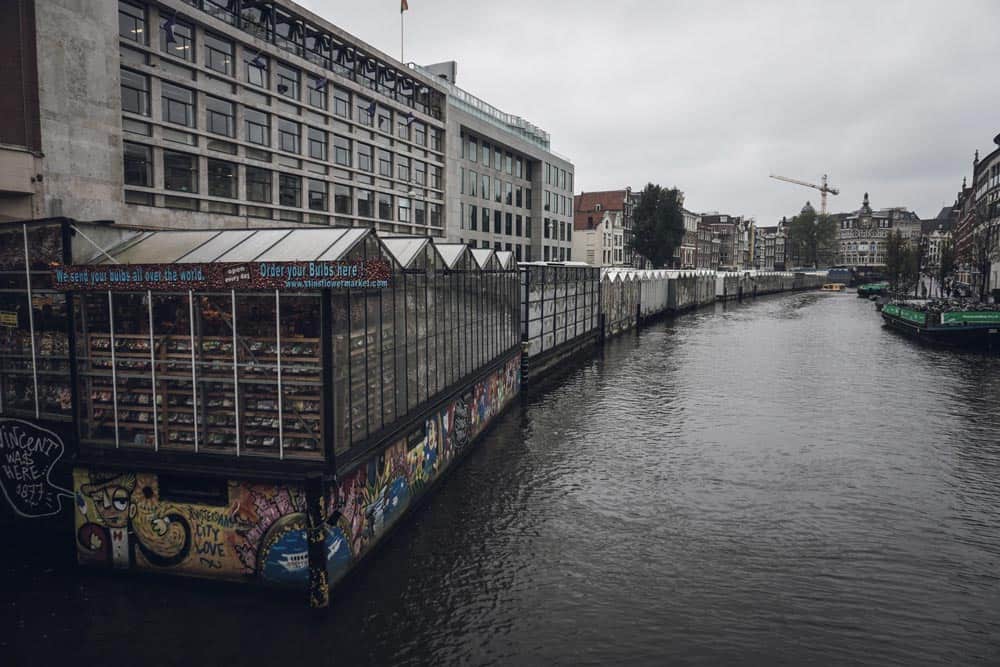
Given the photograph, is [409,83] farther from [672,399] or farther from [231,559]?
[231,559]

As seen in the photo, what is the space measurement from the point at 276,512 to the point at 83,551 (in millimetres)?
4379

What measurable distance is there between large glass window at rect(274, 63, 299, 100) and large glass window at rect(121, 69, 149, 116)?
425 inches

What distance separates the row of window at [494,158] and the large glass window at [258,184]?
29.7 meters

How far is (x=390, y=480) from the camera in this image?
13.8 metres

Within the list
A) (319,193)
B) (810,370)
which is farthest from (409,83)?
(810,370)

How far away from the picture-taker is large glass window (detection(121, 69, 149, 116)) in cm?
3319

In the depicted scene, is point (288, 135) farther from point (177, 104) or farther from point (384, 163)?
point (384, 163)

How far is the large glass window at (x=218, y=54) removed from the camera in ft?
126

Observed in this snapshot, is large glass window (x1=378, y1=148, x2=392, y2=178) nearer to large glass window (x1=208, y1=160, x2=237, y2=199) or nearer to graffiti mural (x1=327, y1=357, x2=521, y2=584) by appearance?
large glass window (x1=208, y1=160, x2=237, y2=199)

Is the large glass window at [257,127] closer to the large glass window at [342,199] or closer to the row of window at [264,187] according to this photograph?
the row of window at [264,187]

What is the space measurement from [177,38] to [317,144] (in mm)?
12977

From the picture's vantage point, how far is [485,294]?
22.7m

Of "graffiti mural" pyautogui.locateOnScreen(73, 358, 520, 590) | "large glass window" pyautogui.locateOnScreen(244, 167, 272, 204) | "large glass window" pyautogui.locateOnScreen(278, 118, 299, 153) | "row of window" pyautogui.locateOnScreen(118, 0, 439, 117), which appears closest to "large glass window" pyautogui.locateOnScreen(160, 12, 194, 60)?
"row of window" pyautogui.locateOnScreen(118, 0, 439, 117)

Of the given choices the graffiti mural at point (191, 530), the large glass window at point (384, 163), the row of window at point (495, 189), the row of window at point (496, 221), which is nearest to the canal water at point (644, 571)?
the graffiti mural at point (191, 530)
